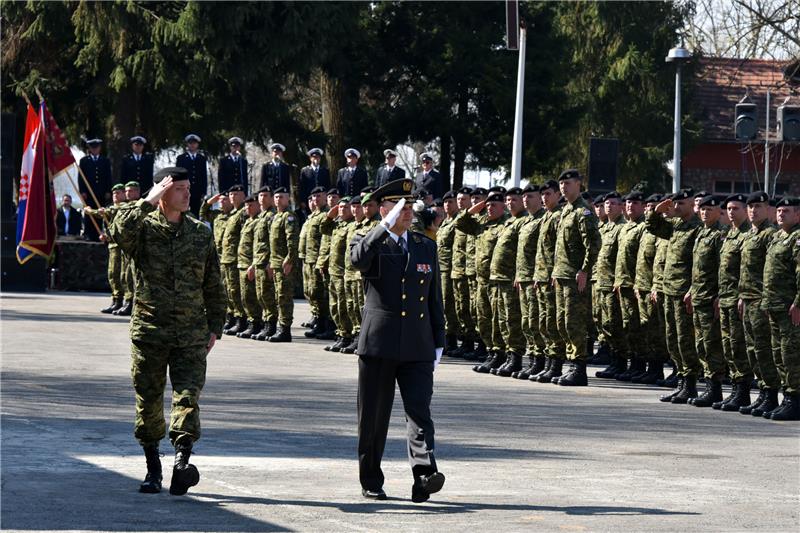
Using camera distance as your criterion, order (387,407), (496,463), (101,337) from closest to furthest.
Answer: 1. (387,407)
2. (496,463)
3. (101,337)

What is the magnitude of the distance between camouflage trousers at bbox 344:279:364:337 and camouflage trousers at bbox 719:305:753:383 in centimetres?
646

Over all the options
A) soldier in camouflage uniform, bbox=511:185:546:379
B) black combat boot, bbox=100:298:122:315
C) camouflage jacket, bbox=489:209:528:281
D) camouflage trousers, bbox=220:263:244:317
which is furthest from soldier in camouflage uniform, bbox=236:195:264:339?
soldier in camouflage uniform, bbox=511:185:546:379

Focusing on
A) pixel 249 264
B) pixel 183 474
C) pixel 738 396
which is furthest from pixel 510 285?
pixel 183 474

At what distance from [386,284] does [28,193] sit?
13520mm

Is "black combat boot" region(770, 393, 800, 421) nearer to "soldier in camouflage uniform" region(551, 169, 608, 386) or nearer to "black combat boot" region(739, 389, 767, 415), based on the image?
"black combat boot" region(739, 389, 767, 415)

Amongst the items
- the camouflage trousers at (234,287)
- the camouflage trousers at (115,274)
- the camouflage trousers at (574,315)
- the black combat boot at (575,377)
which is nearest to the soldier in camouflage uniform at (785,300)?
the camouflage trousers at (574,315)

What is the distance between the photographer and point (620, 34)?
55.5 metres

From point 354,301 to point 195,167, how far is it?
10.1m

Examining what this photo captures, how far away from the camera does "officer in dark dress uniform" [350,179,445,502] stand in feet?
32.5

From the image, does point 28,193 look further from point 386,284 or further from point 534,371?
point 386,284

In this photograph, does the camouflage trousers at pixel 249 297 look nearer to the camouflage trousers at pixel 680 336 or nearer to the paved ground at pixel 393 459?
the paved ground at pixel 393 459

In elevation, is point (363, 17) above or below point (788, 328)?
above

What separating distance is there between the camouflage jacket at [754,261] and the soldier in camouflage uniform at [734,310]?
9.0 inches

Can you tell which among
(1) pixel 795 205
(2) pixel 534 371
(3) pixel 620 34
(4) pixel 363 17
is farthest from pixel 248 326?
(3) pixel 620 34
